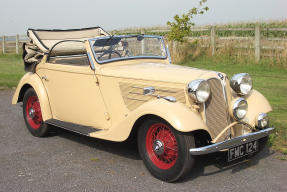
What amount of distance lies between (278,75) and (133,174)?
9.12m

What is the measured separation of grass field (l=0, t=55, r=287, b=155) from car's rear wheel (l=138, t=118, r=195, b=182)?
5.91 ft

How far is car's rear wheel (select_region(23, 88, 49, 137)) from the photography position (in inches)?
239

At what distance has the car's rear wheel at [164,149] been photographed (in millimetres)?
3910

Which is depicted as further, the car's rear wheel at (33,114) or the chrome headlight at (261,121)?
the car's rear wheel at (33,114)

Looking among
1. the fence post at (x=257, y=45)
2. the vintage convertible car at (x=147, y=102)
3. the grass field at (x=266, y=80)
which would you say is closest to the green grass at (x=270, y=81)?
the grass field at (x=266, y=80)

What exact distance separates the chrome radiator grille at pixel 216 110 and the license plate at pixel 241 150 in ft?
0.92

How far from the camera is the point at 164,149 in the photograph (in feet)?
13.7

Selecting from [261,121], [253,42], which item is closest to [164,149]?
[261,121]

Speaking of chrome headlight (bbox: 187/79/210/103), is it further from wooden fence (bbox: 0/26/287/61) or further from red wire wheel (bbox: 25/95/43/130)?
wooden fence (bbox: 0/26/287/61)

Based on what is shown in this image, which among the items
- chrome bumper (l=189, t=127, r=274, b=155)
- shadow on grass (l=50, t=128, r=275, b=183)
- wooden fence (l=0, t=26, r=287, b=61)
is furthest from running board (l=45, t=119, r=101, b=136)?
wooden fence (l=0, t=26, r=287, b=61)

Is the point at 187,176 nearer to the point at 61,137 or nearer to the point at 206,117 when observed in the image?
the point at 206,117

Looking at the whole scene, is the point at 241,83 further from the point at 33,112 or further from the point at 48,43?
the point at 48,43

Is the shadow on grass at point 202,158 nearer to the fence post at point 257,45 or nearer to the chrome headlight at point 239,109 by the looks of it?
the chrome headlight at point 239,109

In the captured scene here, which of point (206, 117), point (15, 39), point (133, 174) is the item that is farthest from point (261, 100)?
point (15, 39)
